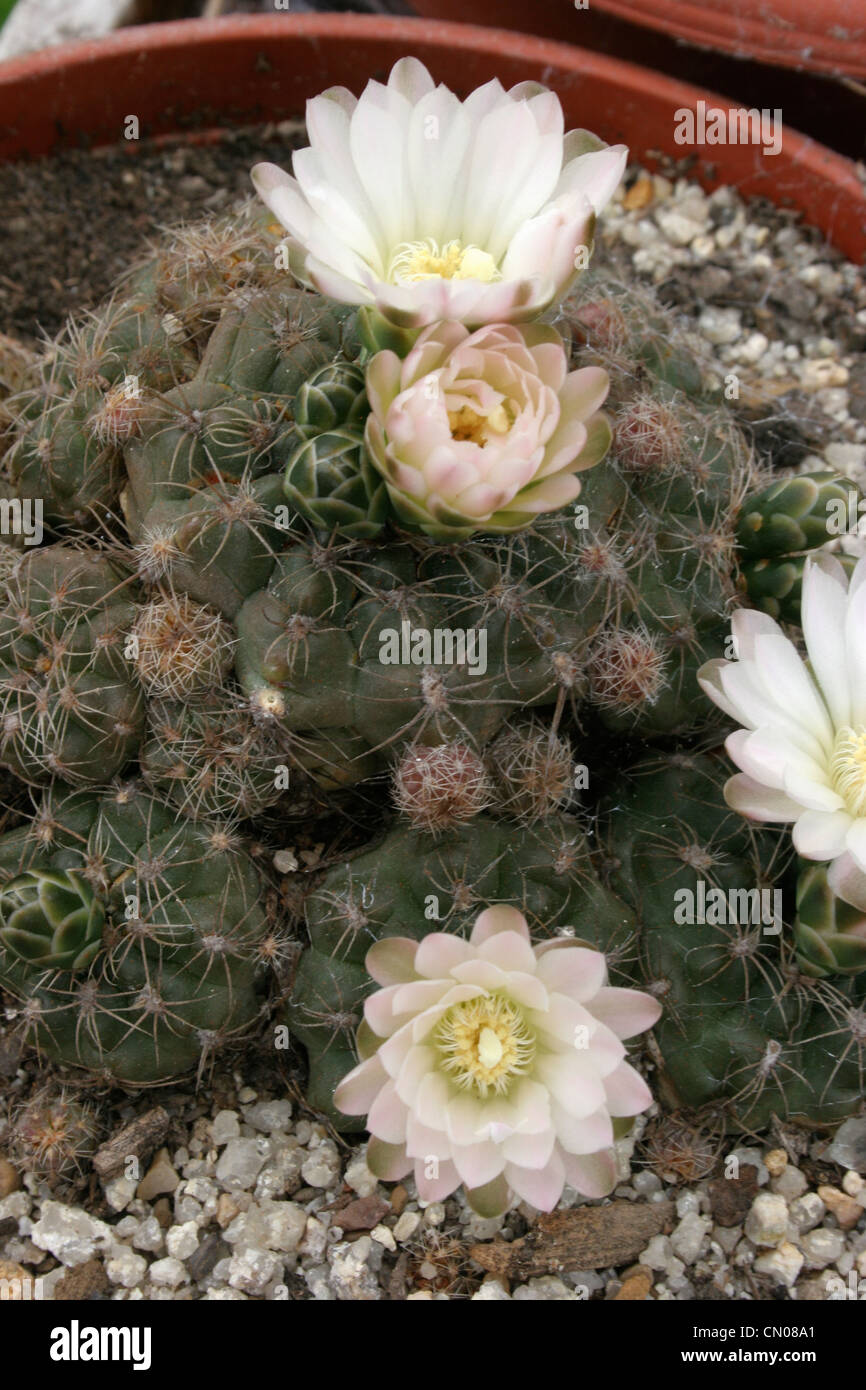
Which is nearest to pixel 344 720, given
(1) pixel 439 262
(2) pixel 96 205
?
(1) pixel 439 262

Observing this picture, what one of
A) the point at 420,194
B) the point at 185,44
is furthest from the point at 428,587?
the point at 185,44

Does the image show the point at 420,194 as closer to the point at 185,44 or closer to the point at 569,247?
the point at 569,247

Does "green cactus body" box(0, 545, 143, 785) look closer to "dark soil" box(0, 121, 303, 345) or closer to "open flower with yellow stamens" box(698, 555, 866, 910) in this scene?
"open flower with yellow stamens" box(698, 555, 866, 910)

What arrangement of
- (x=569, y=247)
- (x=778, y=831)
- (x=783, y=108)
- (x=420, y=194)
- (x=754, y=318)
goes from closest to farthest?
(x=569, y=247)
(x=420, y=194)
(x=778, y=831)
(x=754, y=318)
(x=783, y=108)

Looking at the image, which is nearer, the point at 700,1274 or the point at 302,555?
the point at 302,555

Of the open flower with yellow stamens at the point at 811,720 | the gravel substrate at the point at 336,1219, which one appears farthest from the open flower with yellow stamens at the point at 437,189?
the gravel substrate at the point at 336,1219
